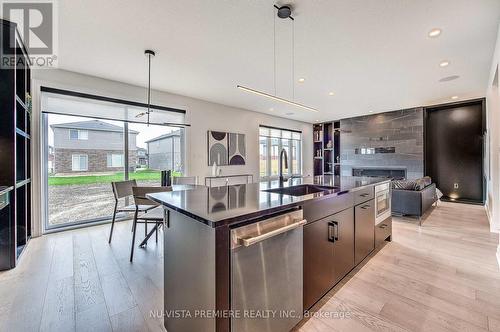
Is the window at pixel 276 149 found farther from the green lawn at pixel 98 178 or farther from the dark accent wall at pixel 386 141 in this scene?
the green lawn at pixel 98 178

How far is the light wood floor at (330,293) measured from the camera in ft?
5.22

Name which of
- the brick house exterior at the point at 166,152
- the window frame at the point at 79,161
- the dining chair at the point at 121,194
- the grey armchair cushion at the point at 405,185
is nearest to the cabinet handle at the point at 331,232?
the dining chair at the point at 121,194

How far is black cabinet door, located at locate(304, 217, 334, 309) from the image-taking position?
161cm

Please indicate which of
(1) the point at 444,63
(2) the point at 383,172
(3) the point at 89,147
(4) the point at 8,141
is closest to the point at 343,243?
(1) the point at 444,63

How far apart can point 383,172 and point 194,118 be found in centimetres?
592

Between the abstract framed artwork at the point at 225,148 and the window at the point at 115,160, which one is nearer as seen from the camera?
the window at the point at 115,160

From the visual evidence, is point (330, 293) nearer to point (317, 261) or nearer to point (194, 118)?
point (317, 261)

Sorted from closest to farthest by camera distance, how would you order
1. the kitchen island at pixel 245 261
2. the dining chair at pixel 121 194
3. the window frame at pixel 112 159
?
1. the kitchen island at pixel 245 261
2. the dining chair at pixel 121 194
3. the window frame at pixel 112 159

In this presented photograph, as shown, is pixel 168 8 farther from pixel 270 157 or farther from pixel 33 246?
pixel 270 157

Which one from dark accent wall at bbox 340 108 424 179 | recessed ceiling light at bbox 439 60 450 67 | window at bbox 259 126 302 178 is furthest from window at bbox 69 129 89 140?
dark accent wall at bbox 340 108 424 179

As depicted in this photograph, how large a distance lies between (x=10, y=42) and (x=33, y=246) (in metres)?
2.55

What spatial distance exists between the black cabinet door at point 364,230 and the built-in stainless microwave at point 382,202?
0.16 m

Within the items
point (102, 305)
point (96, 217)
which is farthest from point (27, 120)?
point (102, 305)

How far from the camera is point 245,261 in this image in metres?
1.17
